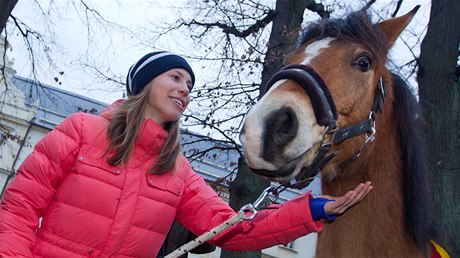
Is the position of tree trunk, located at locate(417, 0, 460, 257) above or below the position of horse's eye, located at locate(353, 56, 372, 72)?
above

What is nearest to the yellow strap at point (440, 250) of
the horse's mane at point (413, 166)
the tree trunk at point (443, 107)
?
the horse's mane at point (413, 166)

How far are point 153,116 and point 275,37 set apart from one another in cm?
627

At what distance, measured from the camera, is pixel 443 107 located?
6.09 metres

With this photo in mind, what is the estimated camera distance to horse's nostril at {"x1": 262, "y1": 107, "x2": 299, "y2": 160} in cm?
215

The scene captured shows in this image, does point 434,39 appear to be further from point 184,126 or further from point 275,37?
point 184,126

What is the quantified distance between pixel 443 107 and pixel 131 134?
4.73 metres

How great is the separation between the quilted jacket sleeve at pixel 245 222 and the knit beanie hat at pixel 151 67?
2.16 ft

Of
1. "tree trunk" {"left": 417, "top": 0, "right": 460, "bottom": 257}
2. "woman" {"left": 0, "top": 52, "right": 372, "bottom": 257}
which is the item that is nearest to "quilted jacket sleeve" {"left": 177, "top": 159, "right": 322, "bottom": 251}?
"woman" {"left": 0, "top": 52, "right": 372, "bottom": 257}

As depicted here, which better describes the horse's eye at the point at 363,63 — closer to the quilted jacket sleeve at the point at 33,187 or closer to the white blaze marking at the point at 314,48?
the white blaze marking at the point at 314,48

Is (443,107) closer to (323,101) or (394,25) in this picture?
(394,25)

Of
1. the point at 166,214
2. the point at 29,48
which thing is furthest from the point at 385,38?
the point at 29,48

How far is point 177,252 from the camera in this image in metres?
2.56

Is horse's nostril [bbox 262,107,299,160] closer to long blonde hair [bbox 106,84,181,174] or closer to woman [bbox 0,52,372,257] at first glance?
woman [bbox 0,52,372,257]

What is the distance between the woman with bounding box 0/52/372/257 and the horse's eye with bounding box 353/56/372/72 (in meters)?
0.64
